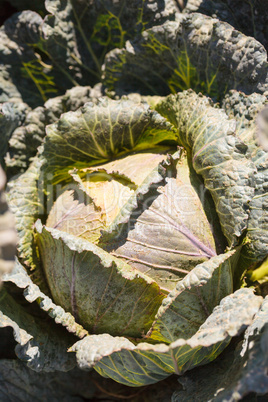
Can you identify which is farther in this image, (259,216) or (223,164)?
(259,216)

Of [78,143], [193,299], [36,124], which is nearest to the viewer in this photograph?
[193,299]

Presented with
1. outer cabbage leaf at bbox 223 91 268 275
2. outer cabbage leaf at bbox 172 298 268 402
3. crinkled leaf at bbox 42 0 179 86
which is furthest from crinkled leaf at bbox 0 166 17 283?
crinkled leaf at bbox 42 0 179 86

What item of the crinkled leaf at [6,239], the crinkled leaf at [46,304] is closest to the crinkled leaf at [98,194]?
the crinkled leaf at [46,304]

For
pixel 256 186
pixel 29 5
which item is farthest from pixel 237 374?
pixel 29 5

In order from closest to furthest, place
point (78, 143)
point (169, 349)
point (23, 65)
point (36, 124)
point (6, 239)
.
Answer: point (6, 239) → point (169, 349) → point (78, 143) → point (36, 124) → point (23, 65)

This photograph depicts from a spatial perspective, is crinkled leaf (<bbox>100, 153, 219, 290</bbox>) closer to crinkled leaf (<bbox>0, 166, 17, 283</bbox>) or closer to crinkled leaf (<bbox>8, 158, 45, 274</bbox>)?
crinkled leaf (<bbox>8, 158, 45, 274</bbox>)

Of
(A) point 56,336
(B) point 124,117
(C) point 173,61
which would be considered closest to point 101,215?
(B) point 124,117

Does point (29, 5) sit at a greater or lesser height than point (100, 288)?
greater

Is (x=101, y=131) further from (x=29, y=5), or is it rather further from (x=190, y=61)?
(x=29, y=5)
